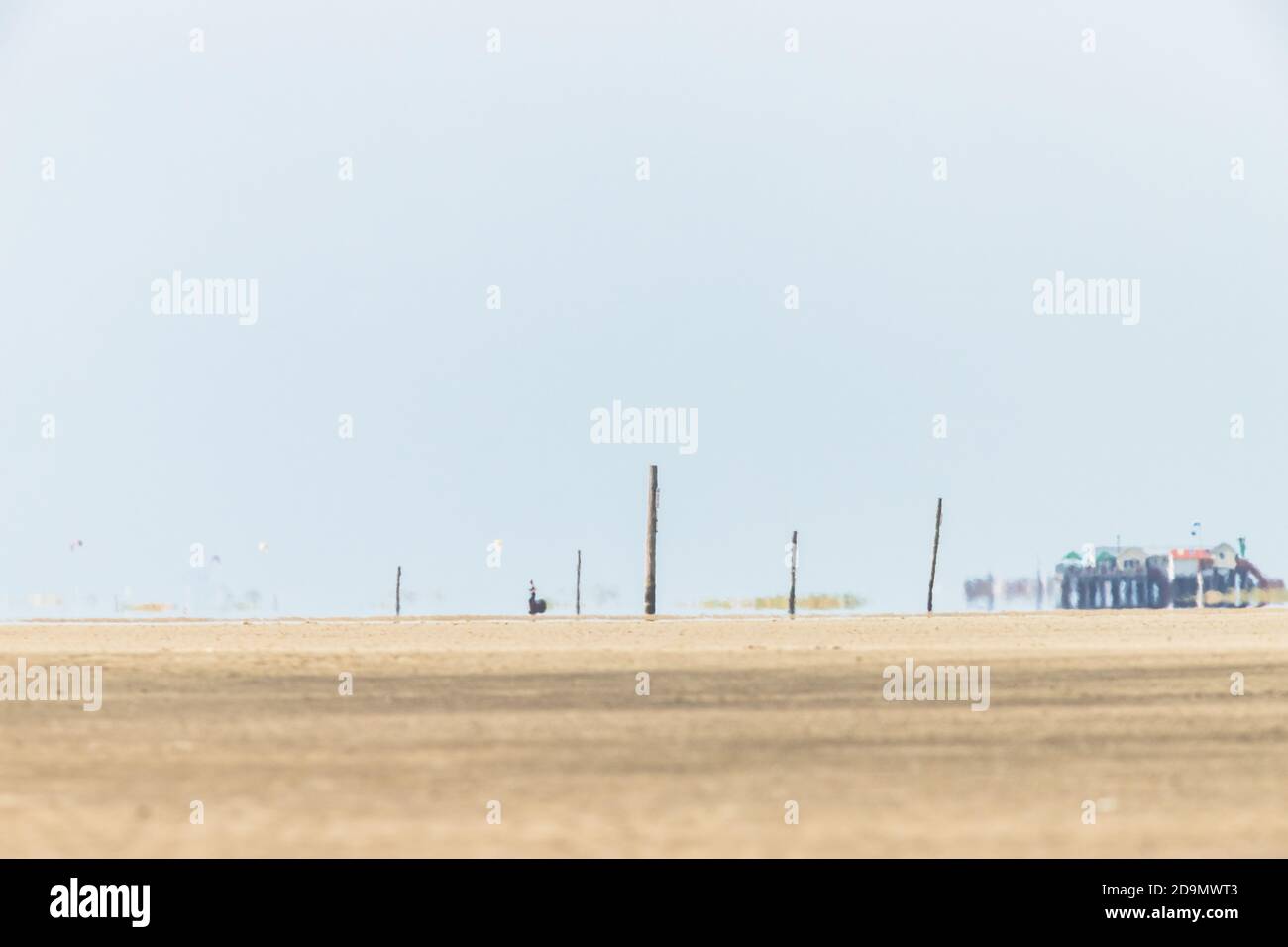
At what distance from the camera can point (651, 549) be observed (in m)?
81.9

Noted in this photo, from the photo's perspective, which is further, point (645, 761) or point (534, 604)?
point (534, 604)

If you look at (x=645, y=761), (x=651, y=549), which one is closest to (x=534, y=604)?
(x=651, y=549)

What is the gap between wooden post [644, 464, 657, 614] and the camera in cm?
7962

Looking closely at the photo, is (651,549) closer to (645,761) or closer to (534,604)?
(534,604)

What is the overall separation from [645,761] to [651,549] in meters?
61.8

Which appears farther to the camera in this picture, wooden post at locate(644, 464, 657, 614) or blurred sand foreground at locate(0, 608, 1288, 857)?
wooden post at locate(644, 464, 657, 614)

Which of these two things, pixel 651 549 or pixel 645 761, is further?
pixel 651 549

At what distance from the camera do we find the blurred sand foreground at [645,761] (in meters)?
15.1

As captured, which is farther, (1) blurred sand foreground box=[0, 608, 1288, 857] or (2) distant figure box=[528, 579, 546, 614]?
(2) distant figure box=[528, 579, 546, 614]

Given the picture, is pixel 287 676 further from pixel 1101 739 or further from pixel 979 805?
pixel 979 805

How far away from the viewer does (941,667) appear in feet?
119

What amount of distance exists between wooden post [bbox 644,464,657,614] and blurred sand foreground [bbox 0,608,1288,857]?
39.0m
